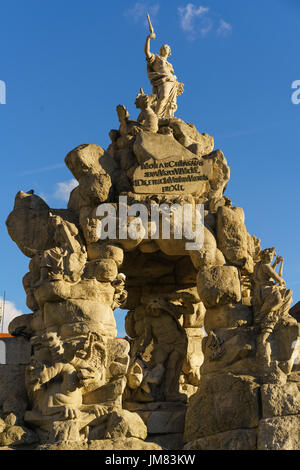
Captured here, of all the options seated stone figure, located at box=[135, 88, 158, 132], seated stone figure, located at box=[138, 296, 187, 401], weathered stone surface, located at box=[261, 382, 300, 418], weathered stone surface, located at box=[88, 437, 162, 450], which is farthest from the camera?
seated stone figure, located at box=[135, 88, 158, 132]

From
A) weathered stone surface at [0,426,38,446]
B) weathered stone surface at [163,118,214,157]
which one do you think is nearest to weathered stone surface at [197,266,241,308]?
weathered stone surface at [163,118,214,157]

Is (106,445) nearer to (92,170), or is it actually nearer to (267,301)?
(267,301)

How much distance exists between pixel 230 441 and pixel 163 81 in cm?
709

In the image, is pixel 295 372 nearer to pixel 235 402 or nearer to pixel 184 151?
pixel 235 402

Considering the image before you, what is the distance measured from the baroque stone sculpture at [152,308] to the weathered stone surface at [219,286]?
21mm

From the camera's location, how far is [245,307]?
11.6m

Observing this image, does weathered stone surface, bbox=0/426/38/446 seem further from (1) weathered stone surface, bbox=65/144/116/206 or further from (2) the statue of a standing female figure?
(2) the statue of a standing female figure

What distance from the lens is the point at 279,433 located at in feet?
32.6

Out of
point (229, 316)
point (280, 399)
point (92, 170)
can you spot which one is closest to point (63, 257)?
point (92, 170)

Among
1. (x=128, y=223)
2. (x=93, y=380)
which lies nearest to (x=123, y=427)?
(x=93, y=380)

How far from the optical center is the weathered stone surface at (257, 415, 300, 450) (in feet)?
32.1

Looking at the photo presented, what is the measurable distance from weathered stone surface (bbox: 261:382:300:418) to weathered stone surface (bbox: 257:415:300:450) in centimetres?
11

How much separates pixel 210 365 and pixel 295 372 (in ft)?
4.05

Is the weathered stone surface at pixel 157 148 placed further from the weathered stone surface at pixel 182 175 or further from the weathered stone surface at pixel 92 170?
the weathered stone surface at pixel 92 170
